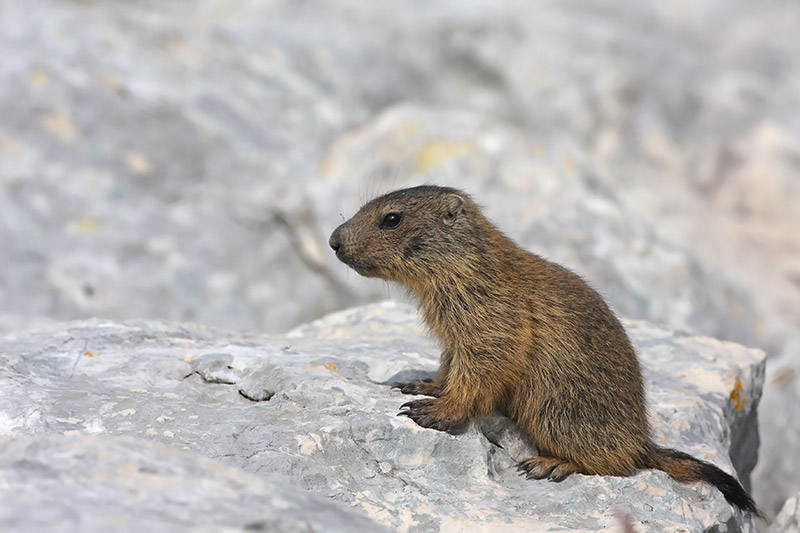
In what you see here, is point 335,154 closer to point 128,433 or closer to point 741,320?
point 741,320

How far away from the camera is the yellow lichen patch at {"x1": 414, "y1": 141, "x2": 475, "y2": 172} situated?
9914mm

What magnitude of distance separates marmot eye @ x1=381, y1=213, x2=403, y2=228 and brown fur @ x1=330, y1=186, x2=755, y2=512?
35cm

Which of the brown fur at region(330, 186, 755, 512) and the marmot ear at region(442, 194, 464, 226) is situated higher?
the marmot ear at region(442, 194, 464, 226)

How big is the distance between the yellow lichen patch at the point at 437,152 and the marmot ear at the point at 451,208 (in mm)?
4321

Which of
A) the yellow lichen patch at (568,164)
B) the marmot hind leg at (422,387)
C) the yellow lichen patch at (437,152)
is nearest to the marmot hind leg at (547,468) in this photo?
the marmot hind leg at (422,387)

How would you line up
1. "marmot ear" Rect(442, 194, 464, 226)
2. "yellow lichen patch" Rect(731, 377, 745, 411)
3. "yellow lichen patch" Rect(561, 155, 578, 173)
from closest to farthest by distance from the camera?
"marmot ear" Rect(442, 194, 464, 226) → "yellow lichen patch" Rect(731, 377, 745, 411) → "yellow lichen patch" Rect(561, 155, 578, 173)

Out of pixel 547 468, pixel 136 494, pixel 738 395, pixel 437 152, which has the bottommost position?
pixel 136 494

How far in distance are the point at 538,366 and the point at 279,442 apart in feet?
5.31

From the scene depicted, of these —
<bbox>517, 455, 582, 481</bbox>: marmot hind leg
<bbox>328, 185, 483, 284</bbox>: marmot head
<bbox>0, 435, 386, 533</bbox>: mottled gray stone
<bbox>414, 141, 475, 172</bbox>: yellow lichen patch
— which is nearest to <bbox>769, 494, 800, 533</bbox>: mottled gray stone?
<bbox>517, 455, 582, 481</bbox>: marmot hind leg

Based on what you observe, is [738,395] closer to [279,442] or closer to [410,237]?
[410,237]

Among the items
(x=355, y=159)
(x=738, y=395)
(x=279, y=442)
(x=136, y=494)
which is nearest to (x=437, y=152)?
(x=355, y=159)

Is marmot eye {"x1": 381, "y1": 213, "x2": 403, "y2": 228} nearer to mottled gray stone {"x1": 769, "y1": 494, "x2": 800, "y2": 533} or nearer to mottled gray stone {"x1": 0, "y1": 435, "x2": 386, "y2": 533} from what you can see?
mottled gray stone {"x1": 0, "y1": 435, "x2": 386, "y2": 533}

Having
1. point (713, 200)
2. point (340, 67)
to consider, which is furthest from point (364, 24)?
point (713, 200)

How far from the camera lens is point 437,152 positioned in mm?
10000
